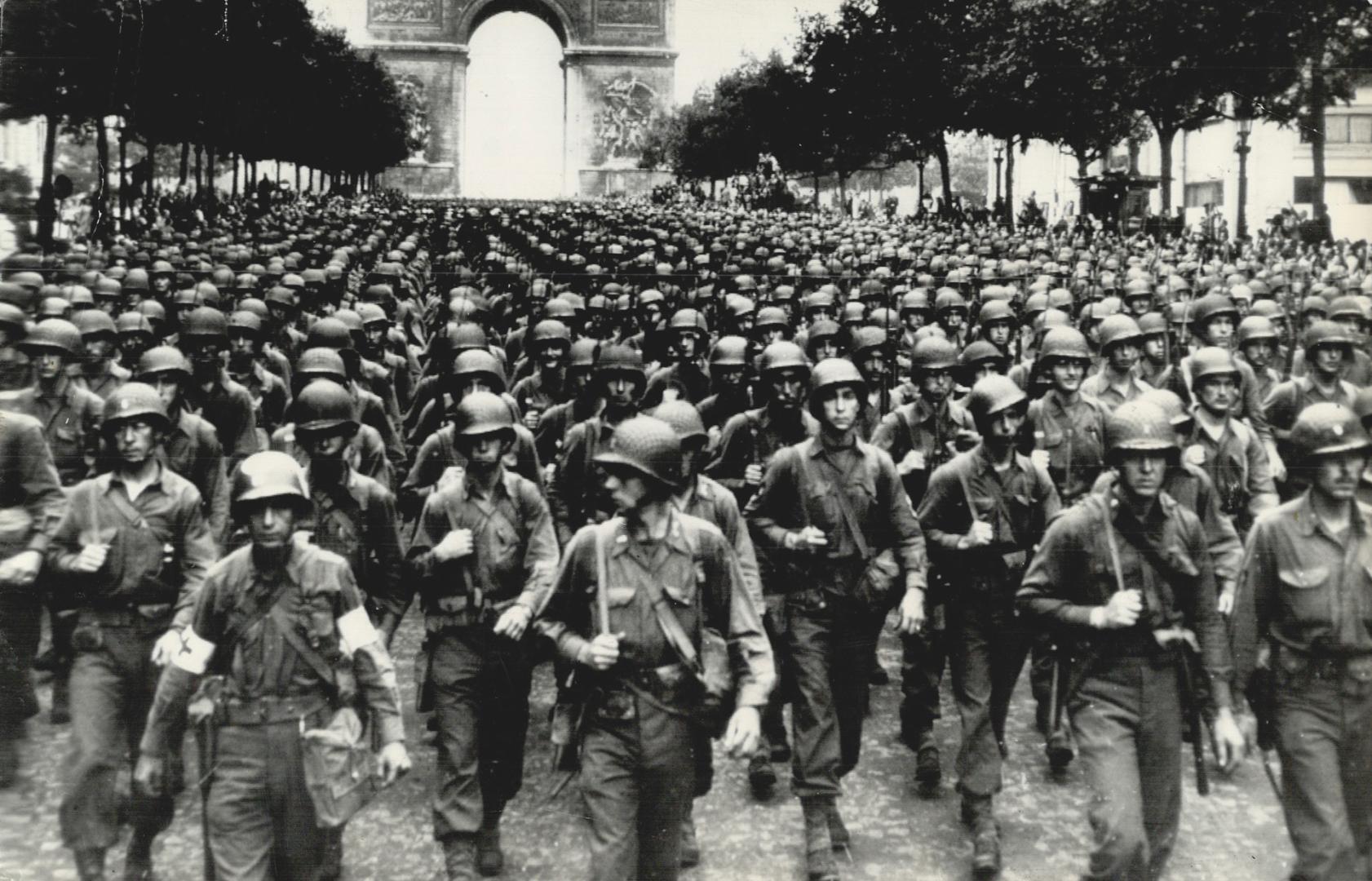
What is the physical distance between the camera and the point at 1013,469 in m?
6.49

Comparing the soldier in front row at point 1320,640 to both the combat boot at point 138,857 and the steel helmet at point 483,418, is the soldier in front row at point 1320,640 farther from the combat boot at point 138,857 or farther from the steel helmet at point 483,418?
the combat boot at point 138,857

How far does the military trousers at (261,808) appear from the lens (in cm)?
460

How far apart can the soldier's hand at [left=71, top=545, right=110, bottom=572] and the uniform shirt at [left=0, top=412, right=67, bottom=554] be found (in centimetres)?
64

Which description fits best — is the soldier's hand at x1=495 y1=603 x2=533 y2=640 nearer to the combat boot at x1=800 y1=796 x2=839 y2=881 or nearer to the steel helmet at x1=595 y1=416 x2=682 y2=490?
the steel helmet at x1=595 y1=416 x2=682 y2=490

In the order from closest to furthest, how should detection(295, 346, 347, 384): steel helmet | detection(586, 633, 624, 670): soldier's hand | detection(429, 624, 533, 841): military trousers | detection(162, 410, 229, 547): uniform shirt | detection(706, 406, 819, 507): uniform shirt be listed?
detection(586, 633, 624, 670): soldier's hand
detection(429, 624, 533, 841): military trousers
detection(162, 410, 229, 547): uniform shirt
detection(706, 406, 819, 507): uniform shirt
detection(295, 346, 347, 384): steel helmet

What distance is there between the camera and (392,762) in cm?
477

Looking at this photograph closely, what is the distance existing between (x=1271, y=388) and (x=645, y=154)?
7097cm

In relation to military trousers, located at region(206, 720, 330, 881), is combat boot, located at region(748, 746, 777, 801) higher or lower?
lower

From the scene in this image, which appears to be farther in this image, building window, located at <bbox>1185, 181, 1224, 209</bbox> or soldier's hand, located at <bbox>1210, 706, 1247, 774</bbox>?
building window, located at <bbox>1185, 181, 1224, 209</bbox>

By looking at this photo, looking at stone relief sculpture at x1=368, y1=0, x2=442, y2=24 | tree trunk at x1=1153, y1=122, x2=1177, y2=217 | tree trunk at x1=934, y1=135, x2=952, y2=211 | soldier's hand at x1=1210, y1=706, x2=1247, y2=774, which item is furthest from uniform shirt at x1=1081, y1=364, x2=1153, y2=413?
stone relief sculpture at x1=368, y1=0, x2=442, y2=24

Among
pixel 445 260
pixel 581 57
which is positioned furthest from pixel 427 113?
pixel 445 260

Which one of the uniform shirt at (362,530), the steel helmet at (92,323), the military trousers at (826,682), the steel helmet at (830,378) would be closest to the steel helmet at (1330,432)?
the steel helmet at (830,378)

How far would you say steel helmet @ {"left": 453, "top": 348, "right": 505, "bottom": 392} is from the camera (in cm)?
768

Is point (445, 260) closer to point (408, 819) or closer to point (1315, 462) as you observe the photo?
point (408, 819)
